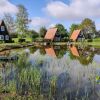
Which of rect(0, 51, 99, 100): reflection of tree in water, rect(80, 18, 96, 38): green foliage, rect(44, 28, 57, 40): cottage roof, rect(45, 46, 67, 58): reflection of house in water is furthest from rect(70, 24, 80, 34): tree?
rect(0, 51, 99, 100): reflection of tree in water

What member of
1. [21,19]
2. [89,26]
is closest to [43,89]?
[21,19]

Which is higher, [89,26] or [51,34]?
[89,26]

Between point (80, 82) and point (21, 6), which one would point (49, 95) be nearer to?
point (80, 82)

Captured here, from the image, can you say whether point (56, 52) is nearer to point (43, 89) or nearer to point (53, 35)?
point (43, 89)

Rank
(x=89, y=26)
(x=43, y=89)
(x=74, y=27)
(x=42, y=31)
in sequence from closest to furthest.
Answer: (x=43, y=89) → (x=42, y=31) → (x=74, y=27) → (x=89, y=26)

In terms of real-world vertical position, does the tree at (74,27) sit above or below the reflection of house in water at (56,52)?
above

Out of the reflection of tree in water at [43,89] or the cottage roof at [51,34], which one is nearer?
the reflection of tree in water at [43,89]

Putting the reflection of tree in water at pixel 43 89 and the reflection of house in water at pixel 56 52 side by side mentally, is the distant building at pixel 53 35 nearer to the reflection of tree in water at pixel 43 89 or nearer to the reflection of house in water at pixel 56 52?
the reflection of house in water at pixel 56 52

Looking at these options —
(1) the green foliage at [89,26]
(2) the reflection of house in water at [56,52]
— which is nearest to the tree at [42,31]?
(1) the green foliage at [89,26]

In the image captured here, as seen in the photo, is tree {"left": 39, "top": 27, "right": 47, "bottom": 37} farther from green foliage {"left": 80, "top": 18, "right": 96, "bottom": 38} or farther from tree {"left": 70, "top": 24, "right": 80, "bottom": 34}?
green foliage {"left": 80, "top": 18, "right": 96, "bottom": 38}

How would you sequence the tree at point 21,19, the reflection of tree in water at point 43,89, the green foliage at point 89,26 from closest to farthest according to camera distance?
the reflection of tree in water at point 43,89 < the tree at point 21,19 < the green foliage at point 89,26

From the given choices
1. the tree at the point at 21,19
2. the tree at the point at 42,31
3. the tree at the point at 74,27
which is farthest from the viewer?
the tree at the point at 74,27

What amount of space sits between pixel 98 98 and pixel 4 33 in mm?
83240

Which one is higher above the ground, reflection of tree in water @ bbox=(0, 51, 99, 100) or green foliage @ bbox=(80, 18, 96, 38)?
green foliage @ bbox=(80, 18, 96, 38)
